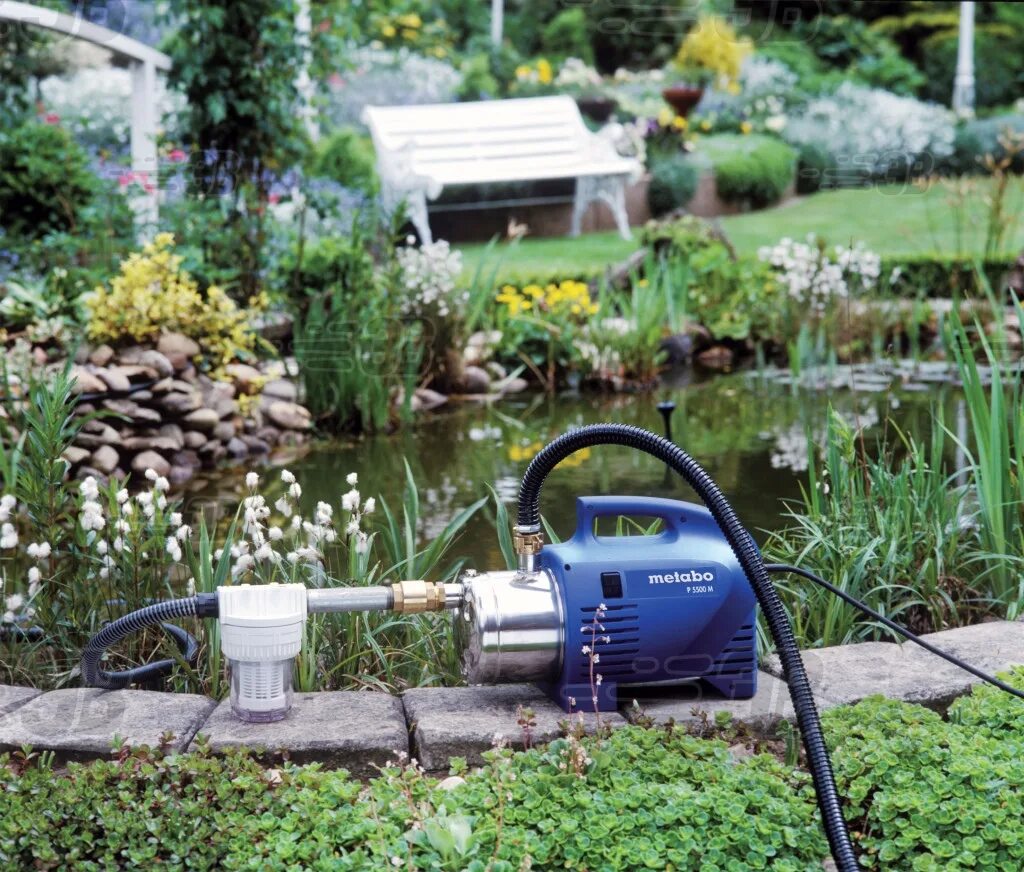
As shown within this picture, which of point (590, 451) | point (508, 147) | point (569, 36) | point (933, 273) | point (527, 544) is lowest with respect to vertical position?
point (590, 451)

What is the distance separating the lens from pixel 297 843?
1745 mm

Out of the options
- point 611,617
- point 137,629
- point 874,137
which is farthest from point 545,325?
point 874,137

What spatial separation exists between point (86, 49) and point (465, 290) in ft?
11.7

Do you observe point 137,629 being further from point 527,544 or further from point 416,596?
point 527,544

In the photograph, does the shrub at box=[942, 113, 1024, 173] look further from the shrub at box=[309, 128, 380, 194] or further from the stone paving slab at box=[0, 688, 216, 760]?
the stone paving slab at box=[0, 688, 216, 760]

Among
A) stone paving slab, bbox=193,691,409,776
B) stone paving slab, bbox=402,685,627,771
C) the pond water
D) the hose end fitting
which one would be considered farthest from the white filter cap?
the pond water

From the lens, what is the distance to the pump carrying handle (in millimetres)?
2209

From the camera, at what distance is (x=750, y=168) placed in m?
11.3

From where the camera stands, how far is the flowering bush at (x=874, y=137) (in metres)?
12.3

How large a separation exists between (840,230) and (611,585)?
9024mm

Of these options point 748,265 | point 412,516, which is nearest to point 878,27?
point 748,265

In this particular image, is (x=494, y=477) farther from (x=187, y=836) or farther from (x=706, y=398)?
(x=187, y=836)

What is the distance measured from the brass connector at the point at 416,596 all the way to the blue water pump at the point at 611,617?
7 centimetres

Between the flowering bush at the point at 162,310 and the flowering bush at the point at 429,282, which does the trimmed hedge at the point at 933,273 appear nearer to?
the flowering bush at the point at 429,282
